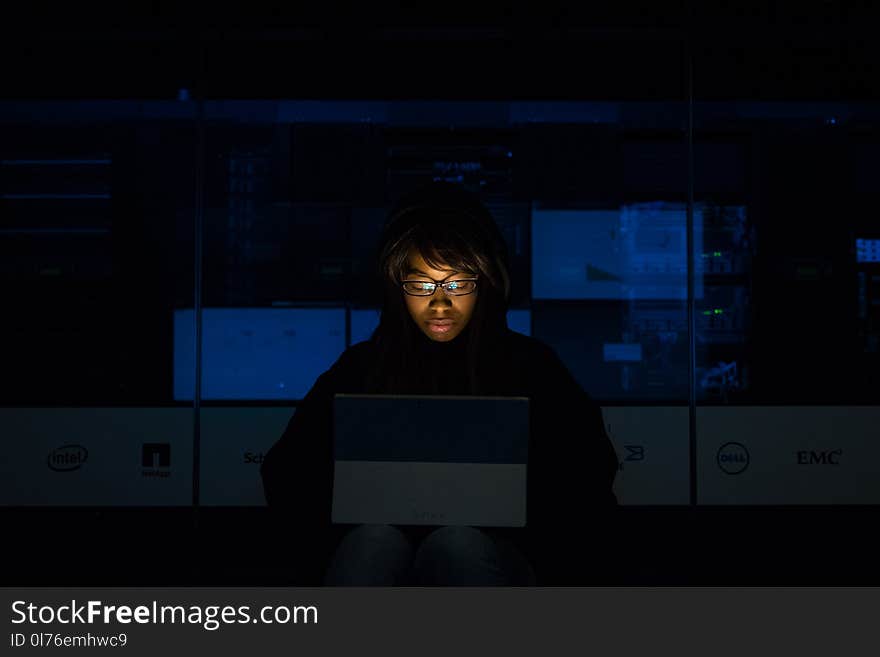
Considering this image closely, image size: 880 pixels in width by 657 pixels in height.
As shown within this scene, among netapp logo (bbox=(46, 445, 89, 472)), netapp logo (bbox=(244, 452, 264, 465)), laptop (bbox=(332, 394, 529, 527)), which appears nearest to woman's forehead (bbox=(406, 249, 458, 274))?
laptop (bbox=(332, 394, 529, 527))

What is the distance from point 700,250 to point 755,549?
4.76 feet

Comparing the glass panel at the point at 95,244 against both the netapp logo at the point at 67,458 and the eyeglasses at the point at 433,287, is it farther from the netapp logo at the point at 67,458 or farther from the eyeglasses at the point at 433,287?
the eyeglasses at the point at 433,287

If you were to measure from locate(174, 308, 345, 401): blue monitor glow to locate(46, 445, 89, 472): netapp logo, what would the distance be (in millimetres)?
530

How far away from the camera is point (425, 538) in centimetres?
152

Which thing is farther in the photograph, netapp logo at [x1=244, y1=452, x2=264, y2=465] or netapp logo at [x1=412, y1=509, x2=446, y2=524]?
netapp logo at [x1=244, y1=452, x2=264, y2=465]

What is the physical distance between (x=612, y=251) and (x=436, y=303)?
7.94 feet

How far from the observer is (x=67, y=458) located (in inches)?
136

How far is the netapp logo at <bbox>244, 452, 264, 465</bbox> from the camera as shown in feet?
11.5

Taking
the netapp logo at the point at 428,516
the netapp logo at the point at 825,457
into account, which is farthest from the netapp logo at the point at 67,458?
the netapp logo at the point at 825,457

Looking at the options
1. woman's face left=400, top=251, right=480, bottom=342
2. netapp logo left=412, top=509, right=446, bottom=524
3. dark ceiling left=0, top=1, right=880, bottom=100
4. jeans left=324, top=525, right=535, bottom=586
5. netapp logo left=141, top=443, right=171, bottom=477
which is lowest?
netapp logo left=141, top=443, right=171, bottom=477

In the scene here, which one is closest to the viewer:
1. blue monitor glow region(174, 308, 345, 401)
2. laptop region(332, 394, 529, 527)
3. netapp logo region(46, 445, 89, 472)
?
laptop region(332, 394, 529, 527)

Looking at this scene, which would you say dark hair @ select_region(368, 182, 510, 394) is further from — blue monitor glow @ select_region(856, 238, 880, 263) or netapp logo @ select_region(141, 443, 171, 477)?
blue monitor glow @ select_region(856, 238, 880, 263)

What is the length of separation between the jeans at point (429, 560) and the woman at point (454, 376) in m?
0.08

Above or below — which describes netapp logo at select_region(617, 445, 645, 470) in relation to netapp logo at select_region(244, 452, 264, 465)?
above
